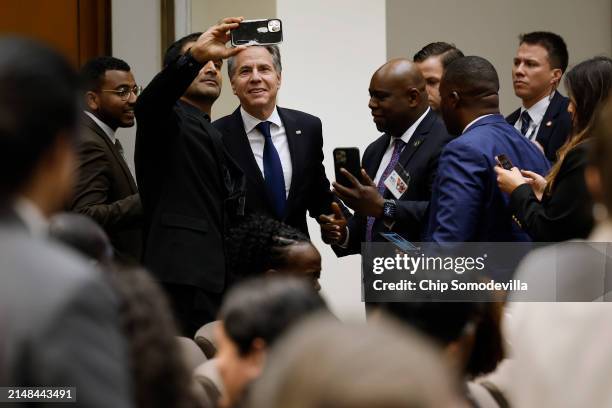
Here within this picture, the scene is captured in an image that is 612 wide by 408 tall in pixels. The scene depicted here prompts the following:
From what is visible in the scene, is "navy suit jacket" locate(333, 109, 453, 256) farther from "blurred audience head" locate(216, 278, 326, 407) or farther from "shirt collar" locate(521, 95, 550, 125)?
"blurred audience head" locate(216, 278, 326, 407)

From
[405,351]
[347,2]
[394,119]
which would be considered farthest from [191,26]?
[405,351]

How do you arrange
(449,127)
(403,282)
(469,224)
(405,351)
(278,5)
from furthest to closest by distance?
(278,5) → (449,127) → (469,224) → (403,282) → (405,351)

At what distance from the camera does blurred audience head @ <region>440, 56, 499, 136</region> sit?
4387 mm

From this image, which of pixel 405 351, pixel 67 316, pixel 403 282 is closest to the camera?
pixel 405 351

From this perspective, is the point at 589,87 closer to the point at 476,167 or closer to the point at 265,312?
the point at 476,167

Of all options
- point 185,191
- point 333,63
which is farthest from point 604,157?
point 333,63

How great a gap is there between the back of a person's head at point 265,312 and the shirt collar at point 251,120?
105 inches

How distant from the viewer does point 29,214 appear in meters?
1.43

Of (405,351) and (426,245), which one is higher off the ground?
(405,351)

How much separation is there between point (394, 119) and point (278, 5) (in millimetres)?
2036

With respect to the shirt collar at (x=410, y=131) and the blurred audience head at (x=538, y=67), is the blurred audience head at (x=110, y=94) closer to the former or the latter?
the shirt collar at (x=410, y=131)

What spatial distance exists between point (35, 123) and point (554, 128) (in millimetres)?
4202

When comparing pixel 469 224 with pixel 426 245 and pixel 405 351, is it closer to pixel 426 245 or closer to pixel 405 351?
pixel 426 245

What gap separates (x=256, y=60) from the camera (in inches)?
197
